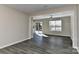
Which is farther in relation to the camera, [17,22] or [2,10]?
[17,22]

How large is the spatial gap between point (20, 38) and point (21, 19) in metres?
1.34

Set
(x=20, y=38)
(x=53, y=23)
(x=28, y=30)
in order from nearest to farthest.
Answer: (x=20, y=38) < (x=28, y=30) < (x=53, y=23)

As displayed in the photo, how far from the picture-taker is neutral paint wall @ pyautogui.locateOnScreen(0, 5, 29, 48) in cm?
426

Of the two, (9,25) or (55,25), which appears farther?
(55,25)

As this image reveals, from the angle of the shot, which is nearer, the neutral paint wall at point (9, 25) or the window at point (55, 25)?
the neutral paint wall at point (9, 25)

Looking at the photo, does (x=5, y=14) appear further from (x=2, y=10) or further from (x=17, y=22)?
(x=17, y=22)

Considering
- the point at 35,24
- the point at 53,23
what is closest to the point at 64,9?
the point at 53,23

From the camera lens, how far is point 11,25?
4969 mm

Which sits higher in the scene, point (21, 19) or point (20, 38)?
point (21, 19)

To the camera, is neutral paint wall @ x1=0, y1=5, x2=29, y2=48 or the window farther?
the window

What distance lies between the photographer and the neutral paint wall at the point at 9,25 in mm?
4258

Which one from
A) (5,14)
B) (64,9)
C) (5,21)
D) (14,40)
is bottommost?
(14,40)

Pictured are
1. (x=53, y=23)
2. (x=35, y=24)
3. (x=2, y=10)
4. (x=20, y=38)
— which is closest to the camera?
(x=2, y=10)

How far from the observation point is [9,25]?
4777 millimetres
